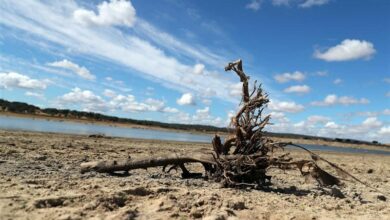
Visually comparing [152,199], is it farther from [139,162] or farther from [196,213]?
[139,162]

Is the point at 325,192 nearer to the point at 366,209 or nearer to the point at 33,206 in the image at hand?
the point at 366,209

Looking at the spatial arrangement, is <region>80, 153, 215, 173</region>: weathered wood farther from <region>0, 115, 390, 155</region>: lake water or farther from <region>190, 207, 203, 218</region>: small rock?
<region>0, 115, 390, 155</region>: lake water

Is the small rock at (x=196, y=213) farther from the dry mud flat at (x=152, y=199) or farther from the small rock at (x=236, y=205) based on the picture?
the small rock at (x=236, y=205)

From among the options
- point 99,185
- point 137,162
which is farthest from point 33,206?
point 137,162

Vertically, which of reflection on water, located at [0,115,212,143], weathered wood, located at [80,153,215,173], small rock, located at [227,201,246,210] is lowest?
small rock, located at [227,201,246,210]

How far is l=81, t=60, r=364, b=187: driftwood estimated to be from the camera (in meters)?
9.69

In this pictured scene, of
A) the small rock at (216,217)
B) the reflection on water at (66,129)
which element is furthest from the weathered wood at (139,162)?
the reflection on water at (66,129)

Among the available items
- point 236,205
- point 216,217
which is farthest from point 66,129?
point 216,217

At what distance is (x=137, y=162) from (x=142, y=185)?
1939 millimetres

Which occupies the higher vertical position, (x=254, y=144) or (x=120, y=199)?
(x=254, y=144)

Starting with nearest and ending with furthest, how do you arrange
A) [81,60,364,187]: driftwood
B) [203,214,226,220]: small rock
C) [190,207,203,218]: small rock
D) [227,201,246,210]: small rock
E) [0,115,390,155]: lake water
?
[203,214,226,220]: small rock, [190,207,203,218]: small rock, [227,201,246,210]: small rock, [81,60,364,187]: driftwood, [0,115,390,155]: lake water

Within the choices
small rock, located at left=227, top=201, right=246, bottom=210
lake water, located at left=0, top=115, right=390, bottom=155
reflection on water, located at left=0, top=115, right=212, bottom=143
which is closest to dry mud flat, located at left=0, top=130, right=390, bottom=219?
small rock, located at left=227, top=201, right=246, bottom=210

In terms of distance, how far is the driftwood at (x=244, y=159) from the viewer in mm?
9688

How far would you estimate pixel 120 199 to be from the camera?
23.6 ft
